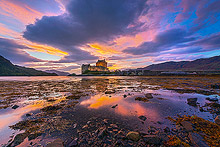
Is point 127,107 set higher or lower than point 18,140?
lower

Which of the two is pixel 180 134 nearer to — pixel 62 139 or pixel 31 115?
pixel 62 139

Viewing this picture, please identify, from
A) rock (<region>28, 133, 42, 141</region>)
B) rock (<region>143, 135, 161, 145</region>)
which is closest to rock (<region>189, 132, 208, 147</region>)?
rock (<region>143, 135, 161, 145</region>)

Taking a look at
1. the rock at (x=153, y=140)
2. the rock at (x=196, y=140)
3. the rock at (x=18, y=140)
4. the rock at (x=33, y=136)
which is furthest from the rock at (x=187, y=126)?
the rock at (x=18, y=140)

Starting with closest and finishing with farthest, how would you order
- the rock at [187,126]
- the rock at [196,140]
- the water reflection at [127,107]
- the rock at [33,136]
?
1. the rock at [196,140]
2. the rock at [33,136]
3. the rock at [187,126]
4. the water reflection at [127,107]

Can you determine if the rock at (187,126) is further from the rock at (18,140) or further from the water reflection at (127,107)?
Result: the rock at (18,140)

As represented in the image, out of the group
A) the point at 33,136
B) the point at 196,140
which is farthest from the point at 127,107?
the point at 33,136

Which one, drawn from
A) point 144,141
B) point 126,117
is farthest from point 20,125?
point 144,141

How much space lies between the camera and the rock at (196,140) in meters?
4.90

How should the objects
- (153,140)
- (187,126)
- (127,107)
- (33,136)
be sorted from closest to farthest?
1. (153,140)
2. (33,136)
3. (187,126)
4. (127,107)

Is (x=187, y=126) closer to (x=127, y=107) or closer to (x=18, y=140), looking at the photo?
(x=127, y=107)

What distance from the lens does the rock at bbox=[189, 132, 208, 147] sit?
16.1 ft

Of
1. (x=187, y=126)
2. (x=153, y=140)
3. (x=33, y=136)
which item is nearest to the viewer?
(x=153, y=140)

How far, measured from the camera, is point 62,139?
549 centimetres

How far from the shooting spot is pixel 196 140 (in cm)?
521
